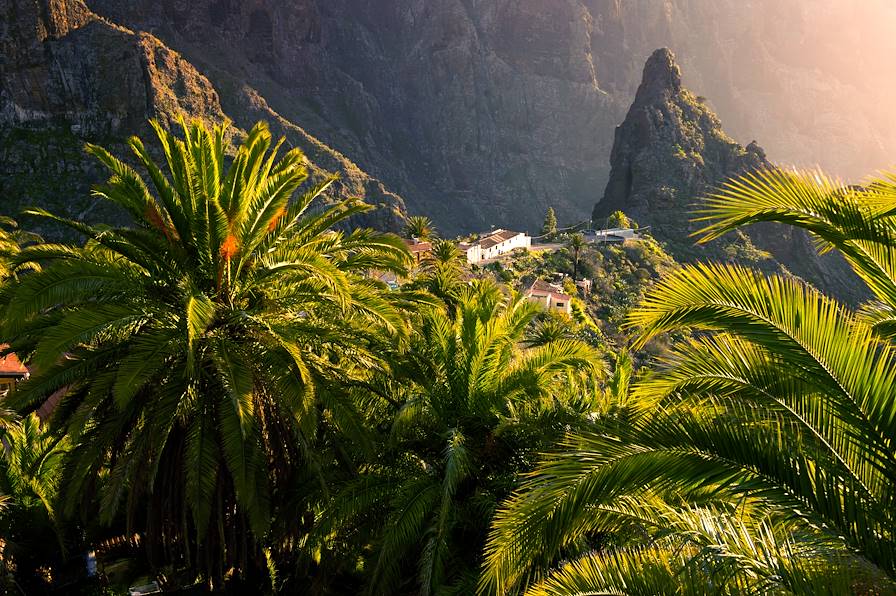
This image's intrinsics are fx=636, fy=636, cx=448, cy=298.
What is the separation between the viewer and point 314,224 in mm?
8711

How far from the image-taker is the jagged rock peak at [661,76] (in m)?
104

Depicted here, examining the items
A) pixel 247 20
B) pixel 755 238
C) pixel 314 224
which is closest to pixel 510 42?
pixel 247 20

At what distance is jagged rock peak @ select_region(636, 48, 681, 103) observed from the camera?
10431 centimetres

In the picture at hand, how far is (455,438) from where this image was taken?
23.9ft

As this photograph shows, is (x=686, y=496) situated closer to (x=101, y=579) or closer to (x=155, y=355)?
(x=155, y=355)

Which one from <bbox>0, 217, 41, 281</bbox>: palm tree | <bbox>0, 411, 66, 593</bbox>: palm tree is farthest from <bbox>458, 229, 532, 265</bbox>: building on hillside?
<bbox>0, 411, 66, 593</bbox>: palm tree

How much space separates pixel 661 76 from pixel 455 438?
109865mm

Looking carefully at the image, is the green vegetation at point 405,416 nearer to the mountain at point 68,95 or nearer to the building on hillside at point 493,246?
the building on hillside at point 493,246

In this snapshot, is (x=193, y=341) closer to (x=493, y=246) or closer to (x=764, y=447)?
(x=764, y=447)

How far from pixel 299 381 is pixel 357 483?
1.65 m

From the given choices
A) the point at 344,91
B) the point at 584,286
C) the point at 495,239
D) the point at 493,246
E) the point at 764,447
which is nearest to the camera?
the point at 764,447

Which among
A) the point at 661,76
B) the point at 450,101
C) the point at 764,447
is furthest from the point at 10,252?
the point at 450,101

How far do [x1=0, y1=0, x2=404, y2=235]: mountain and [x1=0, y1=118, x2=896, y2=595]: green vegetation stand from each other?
205 feet

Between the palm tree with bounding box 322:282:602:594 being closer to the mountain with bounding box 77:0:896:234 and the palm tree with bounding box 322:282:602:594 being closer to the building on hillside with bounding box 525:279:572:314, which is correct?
the building on hillside with bounding box 525:279:572:314
